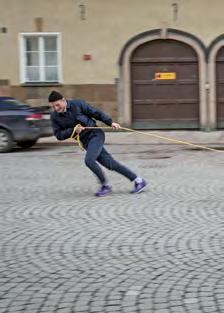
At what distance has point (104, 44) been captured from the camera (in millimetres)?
19438

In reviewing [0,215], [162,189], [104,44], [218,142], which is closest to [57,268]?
[0,215]

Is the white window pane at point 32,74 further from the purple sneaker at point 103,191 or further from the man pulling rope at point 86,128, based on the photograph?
the purple sneaker at point 103,191

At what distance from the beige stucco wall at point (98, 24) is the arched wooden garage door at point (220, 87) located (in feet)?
2.09

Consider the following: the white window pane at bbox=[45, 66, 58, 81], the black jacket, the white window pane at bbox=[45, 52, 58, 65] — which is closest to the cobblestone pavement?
the black jacket

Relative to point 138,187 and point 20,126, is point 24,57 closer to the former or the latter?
point 20,126

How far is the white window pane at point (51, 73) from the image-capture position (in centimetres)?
1983

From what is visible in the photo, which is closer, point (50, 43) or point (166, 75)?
point (166, 75)

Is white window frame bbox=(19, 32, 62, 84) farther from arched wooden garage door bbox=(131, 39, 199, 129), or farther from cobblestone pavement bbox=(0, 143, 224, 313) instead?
cobblestone pavement bbox=(0, 143, 224, 313)

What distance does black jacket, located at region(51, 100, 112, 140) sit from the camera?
8.57 meters

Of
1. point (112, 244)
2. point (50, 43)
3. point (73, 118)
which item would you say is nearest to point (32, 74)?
point (50, 43)

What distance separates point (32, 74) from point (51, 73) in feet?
2.01

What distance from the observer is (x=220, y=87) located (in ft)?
63.8

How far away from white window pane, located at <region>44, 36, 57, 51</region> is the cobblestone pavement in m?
9.45

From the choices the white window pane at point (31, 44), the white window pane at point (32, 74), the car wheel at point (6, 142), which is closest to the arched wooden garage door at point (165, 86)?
the white window pane at point (32, 74)
